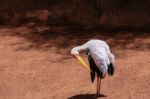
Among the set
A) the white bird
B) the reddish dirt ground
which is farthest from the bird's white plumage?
the reddish dirt ground

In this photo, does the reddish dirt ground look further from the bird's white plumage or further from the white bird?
the bird's white plumage

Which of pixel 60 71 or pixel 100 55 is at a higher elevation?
pixel 100 55

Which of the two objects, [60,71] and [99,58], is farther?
[60,71]

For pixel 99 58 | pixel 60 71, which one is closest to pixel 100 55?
pixel 99 58

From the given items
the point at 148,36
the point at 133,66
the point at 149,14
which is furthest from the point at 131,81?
the point at 149,14

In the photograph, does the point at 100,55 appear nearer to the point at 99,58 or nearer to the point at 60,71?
the point at 99,58

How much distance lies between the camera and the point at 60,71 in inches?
308

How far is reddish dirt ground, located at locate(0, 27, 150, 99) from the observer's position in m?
6.92

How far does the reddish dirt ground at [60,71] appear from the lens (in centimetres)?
692

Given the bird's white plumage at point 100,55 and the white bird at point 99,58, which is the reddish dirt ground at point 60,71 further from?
the bird's white plumage at point 100,55

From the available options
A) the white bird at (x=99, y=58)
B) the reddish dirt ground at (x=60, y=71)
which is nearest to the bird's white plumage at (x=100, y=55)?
the white bird at (x=99, y=58)

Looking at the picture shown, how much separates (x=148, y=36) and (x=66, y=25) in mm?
2041

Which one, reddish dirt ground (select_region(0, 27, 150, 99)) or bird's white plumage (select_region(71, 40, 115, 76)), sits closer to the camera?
bird's white plumage (select_region(71, 40, 115, 76))

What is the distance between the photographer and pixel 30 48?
923cm
